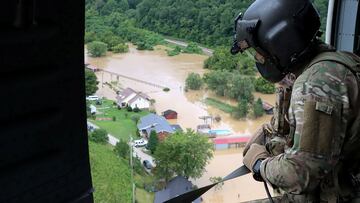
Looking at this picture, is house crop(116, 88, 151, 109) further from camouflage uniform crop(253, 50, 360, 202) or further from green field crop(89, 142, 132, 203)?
camouflage uniform crop(253, 50, 360, 202)

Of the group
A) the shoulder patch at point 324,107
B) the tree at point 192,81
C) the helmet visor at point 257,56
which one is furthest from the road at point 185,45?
the shoulder patch at point 324,107

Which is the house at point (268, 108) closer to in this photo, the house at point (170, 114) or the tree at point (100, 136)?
the house at point (170, 114)

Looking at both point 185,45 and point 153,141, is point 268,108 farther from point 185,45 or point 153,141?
point 153,141

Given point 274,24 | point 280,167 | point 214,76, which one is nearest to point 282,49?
point 274,24

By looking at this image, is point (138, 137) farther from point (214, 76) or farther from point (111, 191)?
point (214, 76)

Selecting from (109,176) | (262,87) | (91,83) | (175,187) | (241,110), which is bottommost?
(175,187)

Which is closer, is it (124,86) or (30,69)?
(30,69)

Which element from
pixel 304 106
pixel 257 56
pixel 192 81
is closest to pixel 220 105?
pixel 192 81
